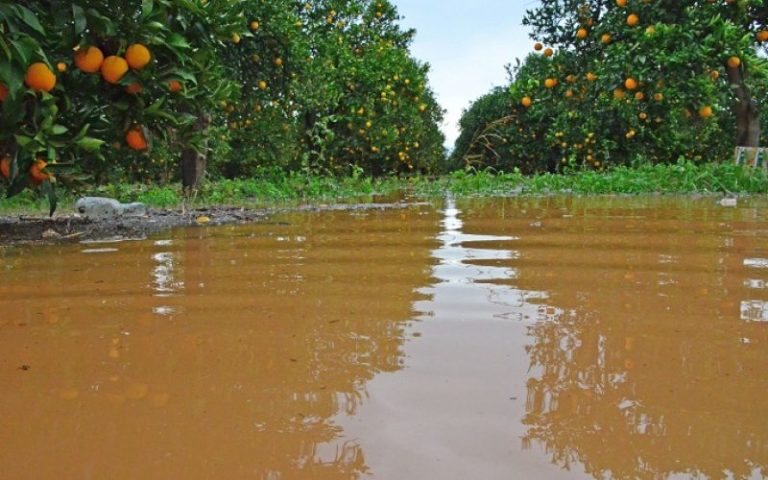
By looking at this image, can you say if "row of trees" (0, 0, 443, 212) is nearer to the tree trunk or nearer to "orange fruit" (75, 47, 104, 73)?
"orange fruit" (75, 47, 104, 73)

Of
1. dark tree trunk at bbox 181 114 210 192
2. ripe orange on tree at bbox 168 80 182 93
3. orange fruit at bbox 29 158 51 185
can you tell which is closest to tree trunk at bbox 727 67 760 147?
dark tree trunk at bbox 181 114 210 192

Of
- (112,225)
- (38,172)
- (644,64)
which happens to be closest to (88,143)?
(38,172)

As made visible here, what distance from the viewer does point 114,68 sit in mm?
4230

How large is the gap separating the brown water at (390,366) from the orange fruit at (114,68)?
1.26 metres

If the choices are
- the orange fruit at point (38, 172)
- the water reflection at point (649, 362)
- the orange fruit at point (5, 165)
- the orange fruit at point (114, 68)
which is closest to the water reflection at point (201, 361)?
the water reflection at point (649, 362)

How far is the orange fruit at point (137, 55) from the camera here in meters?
4.26

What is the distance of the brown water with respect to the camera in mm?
1311

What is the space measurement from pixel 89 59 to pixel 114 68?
0.50 ft

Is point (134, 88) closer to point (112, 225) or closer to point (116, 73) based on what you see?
point (116, 73)

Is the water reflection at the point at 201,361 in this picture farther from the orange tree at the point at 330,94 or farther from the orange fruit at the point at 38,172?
the orange tree at the point at 330,94

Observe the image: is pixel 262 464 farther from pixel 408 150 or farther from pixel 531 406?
pixel 408 150

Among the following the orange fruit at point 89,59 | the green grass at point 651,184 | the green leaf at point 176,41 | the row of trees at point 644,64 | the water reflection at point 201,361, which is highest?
the row of trees at point 644,64

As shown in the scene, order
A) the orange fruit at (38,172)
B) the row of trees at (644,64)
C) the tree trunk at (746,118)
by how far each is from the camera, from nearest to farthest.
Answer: the orange fruit at (38,172) < the row of trees at (644,64) < the tree trunk at (746,118)

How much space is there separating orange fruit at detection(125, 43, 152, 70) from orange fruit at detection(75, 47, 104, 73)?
0.17 metres
